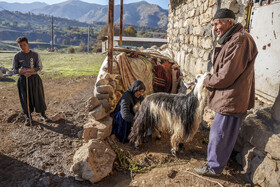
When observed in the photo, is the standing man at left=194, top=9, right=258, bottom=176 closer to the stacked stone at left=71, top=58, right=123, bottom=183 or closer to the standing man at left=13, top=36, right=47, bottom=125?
the stacked stone at left=71, top=58, right=123, bottom=183

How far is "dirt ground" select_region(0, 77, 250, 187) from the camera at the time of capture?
8.32 ft

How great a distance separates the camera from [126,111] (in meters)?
3.37

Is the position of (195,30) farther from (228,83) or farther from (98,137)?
(98,137)

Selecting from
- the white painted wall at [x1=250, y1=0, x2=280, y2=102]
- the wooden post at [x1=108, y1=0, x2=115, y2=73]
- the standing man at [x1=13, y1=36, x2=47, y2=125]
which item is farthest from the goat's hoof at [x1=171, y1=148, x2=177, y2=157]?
the standing man at [x1=13, y1=36, x2=47, y2=125]

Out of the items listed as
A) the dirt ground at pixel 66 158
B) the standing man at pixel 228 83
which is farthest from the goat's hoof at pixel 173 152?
the standing man at pixel 228 83

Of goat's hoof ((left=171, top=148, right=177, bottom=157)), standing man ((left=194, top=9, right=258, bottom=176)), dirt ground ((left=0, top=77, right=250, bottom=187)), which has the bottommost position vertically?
dirt ground ((left=0, top=77, right=250, bottom=187))

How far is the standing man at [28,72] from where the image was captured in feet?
13.4

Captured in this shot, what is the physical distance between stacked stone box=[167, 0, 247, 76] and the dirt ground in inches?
57.5

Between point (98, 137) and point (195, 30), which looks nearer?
point (98, 137)

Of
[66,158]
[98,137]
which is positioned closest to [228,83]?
[98,137]

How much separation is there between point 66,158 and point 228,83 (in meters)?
2.70

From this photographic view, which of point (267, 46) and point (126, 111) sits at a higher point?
point (267, 46)

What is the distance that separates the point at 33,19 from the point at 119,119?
541 ft

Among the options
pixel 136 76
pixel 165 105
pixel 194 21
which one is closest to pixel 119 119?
pixel 165 105
